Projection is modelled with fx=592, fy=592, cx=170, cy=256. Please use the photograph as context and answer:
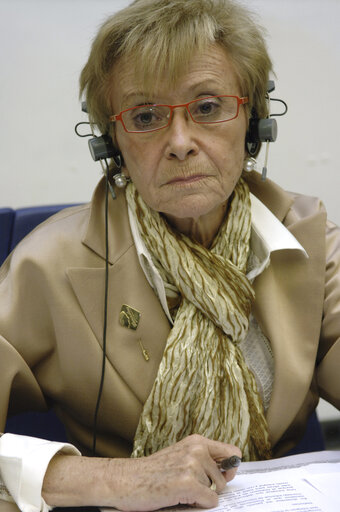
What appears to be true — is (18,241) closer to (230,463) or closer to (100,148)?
(100,148)

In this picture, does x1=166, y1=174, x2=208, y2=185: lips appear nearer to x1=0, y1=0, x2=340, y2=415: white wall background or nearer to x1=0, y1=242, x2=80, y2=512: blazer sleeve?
x1=0, y1=242, x2=80, y2=512: blazer sleeve

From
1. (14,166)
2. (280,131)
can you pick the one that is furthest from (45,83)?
(280,131)

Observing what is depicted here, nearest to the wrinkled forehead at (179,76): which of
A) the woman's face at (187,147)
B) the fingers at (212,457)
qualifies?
the woman's face at (187,147)

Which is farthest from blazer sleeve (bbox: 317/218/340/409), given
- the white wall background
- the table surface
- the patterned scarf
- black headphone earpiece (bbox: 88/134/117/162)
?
the white wall background

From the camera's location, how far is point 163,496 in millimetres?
947

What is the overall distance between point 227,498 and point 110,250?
58 cm

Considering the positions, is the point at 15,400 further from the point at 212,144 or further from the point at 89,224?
the point at 212,144

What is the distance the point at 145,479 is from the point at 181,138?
25.0 inches

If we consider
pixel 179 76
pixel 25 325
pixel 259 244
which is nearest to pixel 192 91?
pixel 179 76

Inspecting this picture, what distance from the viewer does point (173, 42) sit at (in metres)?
1.16

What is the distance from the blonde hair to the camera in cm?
116

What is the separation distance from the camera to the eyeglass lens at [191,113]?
47.1 inches

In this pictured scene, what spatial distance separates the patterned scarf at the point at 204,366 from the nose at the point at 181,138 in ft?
0.64

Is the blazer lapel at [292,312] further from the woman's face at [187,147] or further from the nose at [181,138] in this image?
the nose at [181,138]
